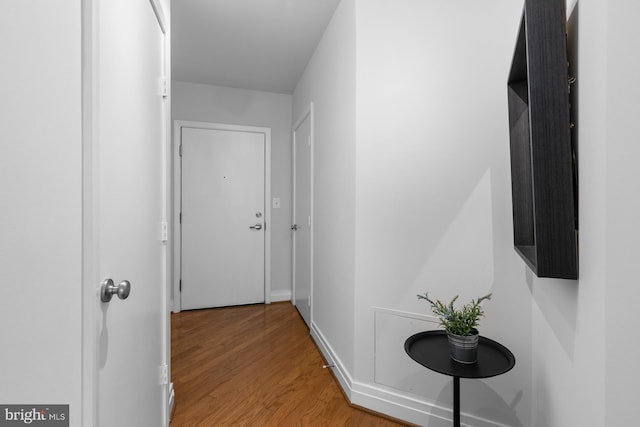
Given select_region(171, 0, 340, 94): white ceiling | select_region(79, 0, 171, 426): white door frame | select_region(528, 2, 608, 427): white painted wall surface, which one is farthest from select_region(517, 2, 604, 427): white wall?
select_region(171, 0, 340, 94): white ceiling

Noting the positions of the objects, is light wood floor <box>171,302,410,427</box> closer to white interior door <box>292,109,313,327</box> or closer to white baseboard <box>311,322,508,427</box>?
white baseboard <box>311,322,508,427</box>

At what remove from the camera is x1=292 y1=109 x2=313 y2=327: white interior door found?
9.60 feet

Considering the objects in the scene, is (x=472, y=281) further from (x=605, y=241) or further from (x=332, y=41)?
(x=332, y=41)

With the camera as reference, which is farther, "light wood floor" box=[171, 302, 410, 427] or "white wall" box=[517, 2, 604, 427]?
"light wood floor" box=[171, 302, 410, 427]

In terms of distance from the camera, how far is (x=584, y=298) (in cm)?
68

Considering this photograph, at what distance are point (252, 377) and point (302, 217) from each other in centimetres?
158

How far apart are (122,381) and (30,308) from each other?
0.51 m

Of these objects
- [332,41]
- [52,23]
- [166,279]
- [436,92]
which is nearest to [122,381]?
[166,279]

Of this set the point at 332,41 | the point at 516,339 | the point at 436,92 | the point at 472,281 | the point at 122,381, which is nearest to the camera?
the point at 122,381

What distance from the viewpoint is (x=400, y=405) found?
5.37 feet

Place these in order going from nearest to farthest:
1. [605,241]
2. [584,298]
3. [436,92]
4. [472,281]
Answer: [605,241] < [584,298] < [472,281] < [436,92]

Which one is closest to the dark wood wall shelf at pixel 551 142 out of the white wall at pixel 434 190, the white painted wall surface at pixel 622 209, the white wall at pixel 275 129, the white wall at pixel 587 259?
the white wall at pixel 587 259

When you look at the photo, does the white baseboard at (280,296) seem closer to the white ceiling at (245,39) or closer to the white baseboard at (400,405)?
the white baseboard at (400,405)

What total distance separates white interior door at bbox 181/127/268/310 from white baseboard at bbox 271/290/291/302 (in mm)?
132
